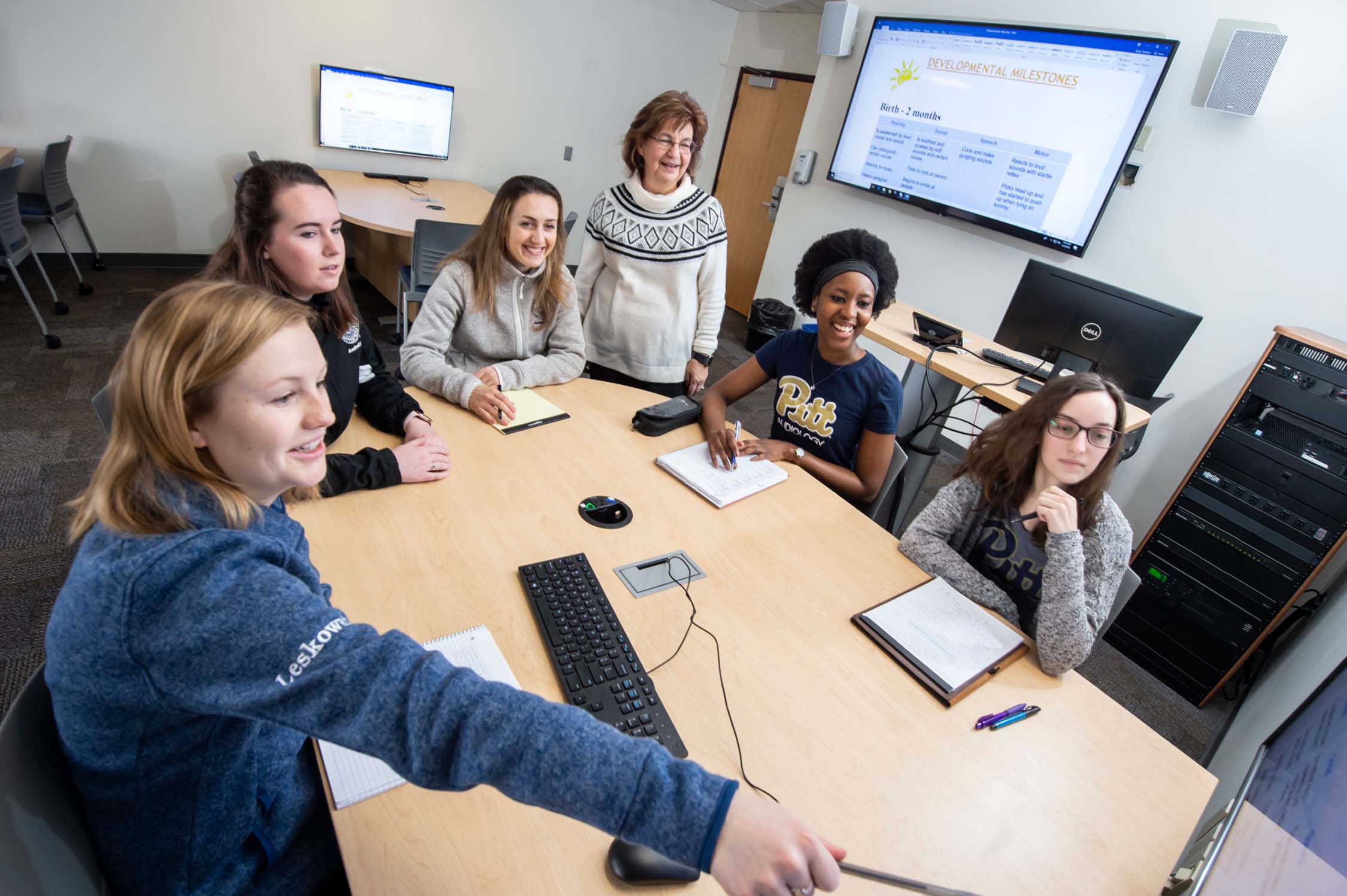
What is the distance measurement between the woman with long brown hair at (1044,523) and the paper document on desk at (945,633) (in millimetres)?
64

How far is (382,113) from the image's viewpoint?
4441 mm

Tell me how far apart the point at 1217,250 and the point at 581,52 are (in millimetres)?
4407

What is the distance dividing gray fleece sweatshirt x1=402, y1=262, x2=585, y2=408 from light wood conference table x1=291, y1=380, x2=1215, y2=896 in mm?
277

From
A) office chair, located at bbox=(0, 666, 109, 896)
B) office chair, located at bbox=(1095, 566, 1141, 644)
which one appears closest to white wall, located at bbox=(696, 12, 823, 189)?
office chair, located at bbox=(1095, 566, 1141, 644)

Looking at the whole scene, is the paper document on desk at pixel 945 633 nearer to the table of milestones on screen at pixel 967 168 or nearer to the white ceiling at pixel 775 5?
the table of milestones on screen at pixel 967 168

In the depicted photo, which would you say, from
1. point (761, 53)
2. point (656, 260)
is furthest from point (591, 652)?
point (761, 53)

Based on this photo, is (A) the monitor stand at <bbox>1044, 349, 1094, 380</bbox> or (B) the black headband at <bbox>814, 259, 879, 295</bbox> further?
(A) the monitor stand at <bbox>1044, 349, 1094, 380</bbox>

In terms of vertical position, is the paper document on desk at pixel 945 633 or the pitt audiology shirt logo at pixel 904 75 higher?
the pitt audiology shirt logo at pixel 904 75

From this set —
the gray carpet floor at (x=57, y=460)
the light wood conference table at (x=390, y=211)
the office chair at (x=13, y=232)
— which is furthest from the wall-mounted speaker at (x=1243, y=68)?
the office chair at (x=13, y=232)

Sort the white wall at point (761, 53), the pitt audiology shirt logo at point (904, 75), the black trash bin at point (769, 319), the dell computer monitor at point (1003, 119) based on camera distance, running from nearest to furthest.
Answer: the dell computer monitor at point (1003, 119), the pitt audiology shirt logo at point (904, 75), the black trash bin at point (769, 319), the white wall at point (761, 53)

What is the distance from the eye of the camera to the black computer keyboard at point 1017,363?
7.79ft

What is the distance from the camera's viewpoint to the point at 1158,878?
0.90m

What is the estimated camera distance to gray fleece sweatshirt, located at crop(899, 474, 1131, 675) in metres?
1.19

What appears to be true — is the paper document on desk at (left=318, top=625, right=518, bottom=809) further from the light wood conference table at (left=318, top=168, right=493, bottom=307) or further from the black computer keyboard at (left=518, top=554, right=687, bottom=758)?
the light wood conference table at (left=318, top=168, right=493, bottom=307)
